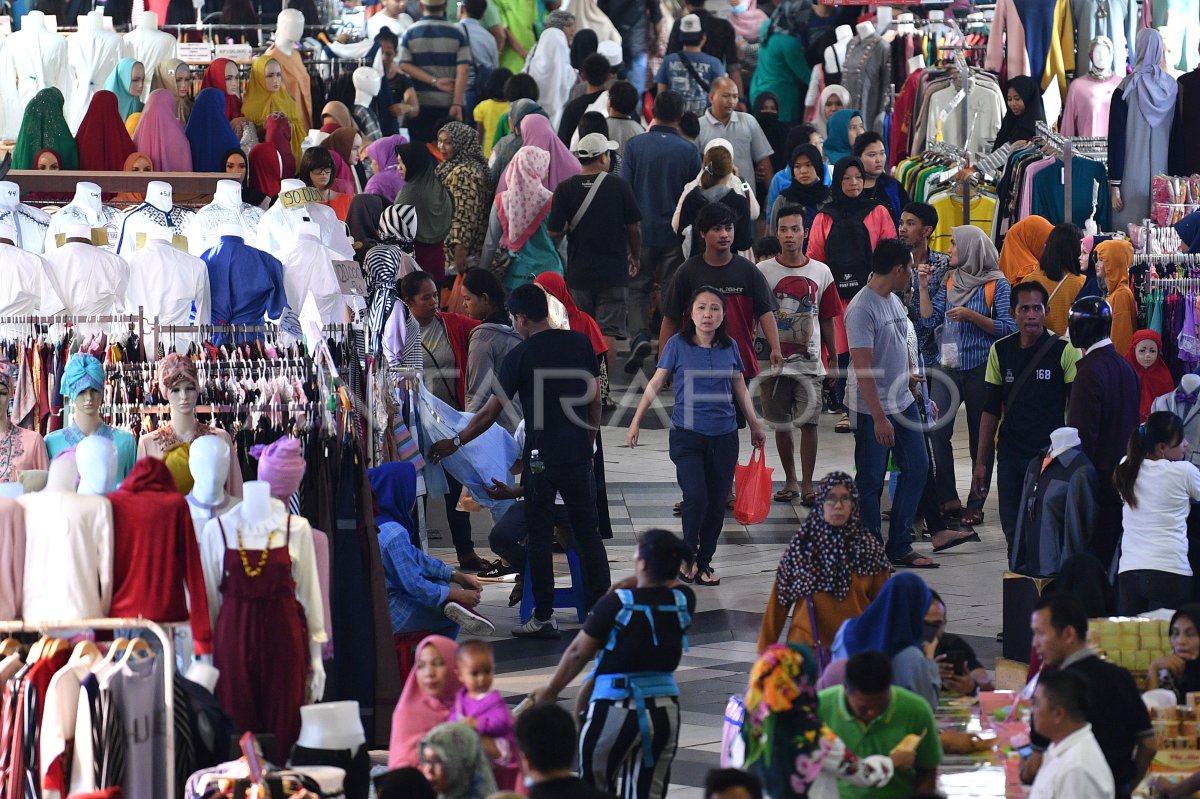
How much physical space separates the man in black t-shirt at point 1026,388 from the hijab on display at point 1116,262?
1220 millimetres

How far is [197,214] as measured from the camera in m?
11.4

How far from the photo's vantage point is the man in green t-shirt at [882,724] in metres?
5.71

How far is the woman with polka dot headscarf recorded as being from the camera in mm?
7559

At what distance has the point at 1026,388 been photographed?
33.2ft

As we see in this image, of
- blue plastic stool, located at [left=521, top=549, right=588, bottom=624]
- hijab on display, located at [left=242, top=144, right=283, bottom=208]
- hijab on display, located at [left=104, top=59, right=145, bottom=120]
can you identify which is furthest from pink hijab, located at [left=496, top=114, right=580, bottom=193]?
blue plastic stool, located at [left=521, top=549, right=588, bottom=624]

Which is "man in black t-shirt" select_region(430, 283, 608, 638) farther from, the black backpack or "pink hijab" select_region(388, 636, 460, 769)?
the black backpack

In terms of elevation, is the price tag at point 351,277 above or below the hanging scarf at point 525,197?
below

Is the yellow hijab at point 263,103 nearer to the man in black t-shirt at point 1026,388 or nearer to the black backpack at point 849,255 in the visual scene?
the black backpack at point 849,255

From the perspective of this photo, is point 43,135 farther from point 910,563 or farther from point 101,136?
point 910,563

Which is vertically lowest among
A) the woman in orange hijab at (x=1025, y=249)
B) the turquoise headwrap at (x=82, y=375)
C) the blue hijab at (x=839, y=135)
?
the turquoise headwrap at (x=82, y=375)

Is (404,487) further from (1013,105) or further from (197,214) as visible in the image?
(1013,105)

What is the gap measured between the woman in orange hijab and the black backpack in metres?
0.90

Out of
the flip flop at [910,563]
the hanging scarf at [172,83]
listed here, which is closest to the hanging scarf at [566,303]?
the flip flop at [910,563]

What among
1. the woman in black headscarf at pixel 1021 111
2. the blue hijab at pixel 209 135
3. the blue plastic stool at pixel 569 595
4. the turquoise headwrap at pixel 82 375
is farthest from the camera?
the woman in black headscarf at pixel 1021 111
